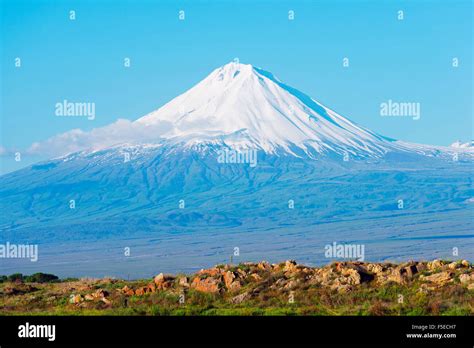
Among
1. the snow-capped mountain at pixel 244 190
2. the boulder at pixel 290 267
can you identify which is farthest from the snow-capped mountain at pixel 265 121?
the boulder at pixel 290 267

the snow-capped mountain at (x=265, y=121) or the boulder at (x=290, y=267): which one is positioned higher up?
the snow-capped mountain at (x=265, y=121)

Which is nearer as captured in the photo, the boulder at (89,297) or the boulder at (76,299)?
the boulder at (76,299)

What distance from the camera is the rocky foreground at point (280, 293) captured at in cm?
2189

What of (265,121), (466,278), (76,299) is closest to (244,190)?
(265,121)

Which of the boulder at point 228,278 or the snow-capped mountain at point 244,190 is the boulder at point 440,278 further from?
the snow-capped mountain at point 244,190

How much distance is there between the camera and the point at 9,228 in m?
129

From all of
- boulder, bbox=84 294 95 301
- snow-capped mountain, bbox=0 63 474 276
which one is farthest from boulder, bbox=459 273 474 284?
snow-capped mountain, bbox=0 63 474 276

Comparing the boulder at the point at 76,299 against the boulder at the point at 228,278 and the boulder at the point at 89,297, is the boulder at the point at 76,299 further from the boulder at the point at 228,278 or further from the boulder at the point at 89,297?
the boulder at the point at 228,278

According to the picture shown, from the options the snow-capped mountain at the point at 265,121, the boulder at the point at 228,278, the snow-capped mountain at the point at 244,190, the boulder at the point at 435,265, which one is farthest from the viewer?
the snow-capped mountain at the point at 265,121

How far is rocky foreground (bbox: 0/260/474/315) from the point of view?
21891mm

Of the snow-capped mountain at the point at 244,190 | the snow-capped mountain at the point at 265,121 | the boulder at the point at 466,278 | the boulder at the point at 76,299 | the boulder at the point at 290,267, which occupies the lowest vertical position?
the boulder at the point at 76,299

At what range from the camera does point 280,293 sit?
2395cm

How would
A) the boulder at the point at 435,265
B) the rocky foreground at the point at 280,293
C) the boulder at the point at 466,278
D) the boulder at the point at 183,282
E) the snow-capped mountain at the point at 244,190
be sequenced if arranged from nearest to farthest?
the rocky foreground at the point at 280,293
the boulder at the point at 466,278
the boulder at the point at 435,265
the boulder at the point at 183,282
the snow-capped mountain at the point at 244,190
